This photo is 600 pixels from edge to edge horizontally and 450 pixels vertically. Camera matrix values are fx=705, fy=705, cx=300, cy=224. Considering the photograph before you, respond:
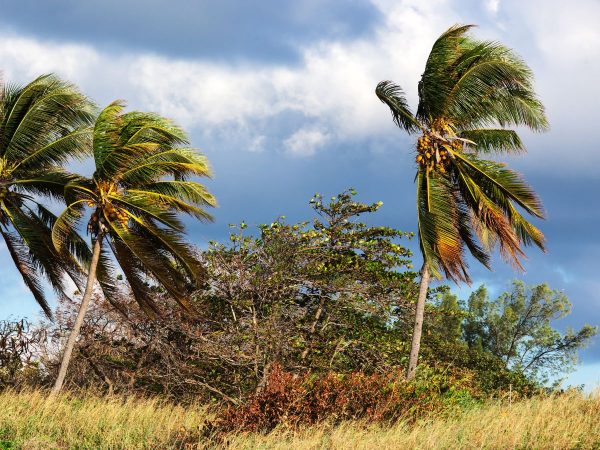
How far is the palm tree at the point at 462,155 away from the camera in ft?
64.1

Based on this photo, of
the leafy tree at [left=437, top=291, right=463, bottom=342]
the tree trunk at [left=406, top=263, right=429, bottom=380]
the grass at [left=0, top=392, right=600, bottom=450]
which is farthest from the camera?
the leafy tree at [left=437, top=291, right=463, bottom=342]

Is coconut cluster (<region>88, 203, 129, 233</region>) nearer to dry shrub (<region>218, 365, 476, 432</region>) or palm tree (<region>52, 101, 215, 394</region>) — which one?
palm tree (<region>52, 101, 215, 394</region>)

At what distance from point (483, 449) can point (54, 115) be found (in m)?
16.6

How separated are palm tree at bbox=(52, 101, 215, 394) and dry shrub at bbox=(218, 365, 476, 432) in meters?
6.27

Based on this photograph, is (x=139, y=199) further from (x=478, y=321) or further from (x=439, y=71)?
(x=478, y=321)

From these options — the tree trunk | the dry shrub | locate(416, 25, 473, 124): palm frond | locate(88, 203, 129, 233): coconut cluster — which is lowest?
the dry shrub

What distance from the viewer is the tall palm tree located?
2127 cm

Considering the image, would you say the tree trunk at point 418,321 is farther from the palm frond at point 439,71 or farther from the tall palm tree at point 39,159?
the tall palm tree at point 39,159

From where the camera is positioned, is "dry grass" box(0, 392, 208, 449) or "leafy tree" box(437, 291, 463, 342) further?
"leafy tree" box(437, 291, 463, 342)

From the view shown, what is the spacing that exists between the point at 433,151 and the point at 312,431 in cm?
1020

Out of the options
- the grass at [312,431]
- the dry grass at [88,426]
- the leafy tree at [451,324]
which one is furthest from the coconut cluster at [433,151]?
the leafy tree at [451,324]

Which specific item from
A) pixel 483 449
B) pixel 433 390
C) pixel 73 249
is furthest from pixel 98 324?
pixel 483 449

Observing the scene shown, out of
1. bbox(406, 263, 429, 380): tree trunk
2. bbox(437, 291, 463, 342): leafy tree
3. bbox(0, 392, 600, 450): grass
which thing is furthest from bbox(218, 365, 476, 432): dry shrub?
bbox(437, 291, 463, 342): leafy tree

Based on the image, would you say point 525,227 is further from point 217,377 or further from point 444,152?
point 217,377
